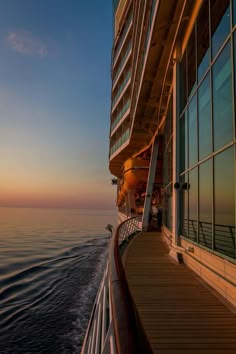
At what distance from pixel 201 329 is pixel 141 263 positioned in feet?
15.9

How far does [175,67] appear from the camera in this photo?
1051 centimetres

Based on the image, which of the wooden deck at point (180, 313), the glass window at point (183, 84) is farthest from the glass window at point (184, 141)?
the wooden deck at point (180, 313)

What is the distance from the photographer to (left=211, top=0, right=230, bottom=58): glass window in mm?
Result: 5859

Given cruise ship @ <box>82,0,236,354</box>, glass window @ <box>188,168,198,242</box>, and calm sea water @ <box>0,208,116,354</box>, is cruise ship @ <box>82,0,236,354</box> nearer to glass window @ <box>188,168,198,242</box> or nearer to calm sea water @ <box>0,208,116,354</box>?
glass window @ <box>188,168,198,242</box>

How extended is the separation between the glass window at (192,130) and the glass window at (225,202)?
211 centimetres

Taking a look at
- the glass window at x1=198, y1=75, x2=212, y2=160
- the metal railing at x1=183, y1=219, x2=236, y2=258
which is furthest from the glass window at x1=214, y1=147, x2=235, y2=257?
the glass window at x1=198, y1=75, x2=212, y2=160

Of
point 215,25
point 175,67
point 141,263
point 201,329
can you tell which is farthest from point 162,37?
point 201,329

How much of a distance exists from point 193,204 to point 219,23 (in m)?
4.71

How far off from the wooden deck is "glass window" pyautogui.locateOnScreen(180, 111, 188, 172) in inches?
135

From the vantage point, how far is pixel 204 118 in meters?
7.41

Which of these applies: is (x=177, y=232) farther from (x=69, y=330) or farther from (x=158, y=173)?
(x=158, y=173)

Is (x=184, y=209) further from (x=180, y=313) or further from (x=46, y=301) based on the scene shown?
(x=46, y=301)

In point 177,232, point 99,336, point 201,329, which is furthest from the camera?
point 177,232

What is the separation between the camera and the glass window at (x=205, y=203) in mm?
6759
